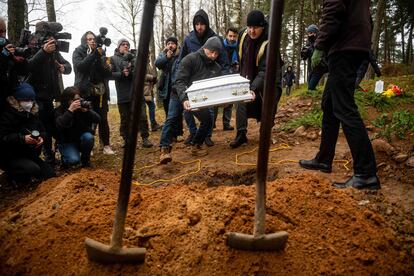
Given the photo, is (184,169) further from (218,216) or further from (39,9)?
(39,9)

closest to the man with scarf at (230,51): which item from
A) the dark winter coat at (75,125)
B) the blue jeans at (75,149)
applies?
the dark winter coat at (75,125)

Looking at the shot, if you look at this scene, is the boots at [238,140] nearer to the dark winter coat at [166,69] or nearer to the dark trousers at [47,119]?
the dark winter coat at [166,69]

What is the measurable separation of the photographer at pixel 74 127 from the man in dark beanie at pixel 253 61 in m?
2.16

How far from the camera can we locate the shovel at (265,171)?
168 cm

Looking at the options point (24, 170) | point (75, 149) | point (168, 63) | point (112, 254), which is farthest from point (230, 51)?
point (112, 254)

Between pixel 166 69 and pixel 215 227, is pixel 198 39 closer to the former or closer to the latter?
pixel 166 69

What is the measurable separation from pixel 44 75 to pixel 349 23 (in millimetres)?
3916

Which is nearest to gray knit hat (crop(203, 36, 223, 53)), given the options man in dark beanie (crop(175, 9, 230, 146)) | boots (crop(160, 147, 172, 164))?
man in dark beanie (crop(175, 9, 230, 146))

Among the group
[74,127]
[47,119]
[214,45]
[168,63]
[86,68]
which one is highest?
[214,45]

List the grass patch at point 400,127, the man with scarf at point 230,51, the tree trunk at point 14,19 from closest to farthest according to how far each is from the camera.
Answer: the grass patch at point 400,127 < the tree trunk at point 14,19 < the man with scarf at point 230,51

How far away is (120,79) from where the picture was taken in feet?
18.2

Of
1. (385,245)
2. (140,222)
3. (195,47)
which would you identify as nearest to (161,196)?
(140,222)

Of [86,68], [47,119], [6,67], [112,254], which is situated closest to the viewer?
[112,254]

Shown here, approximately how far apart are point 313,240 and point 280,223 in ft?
0.76
